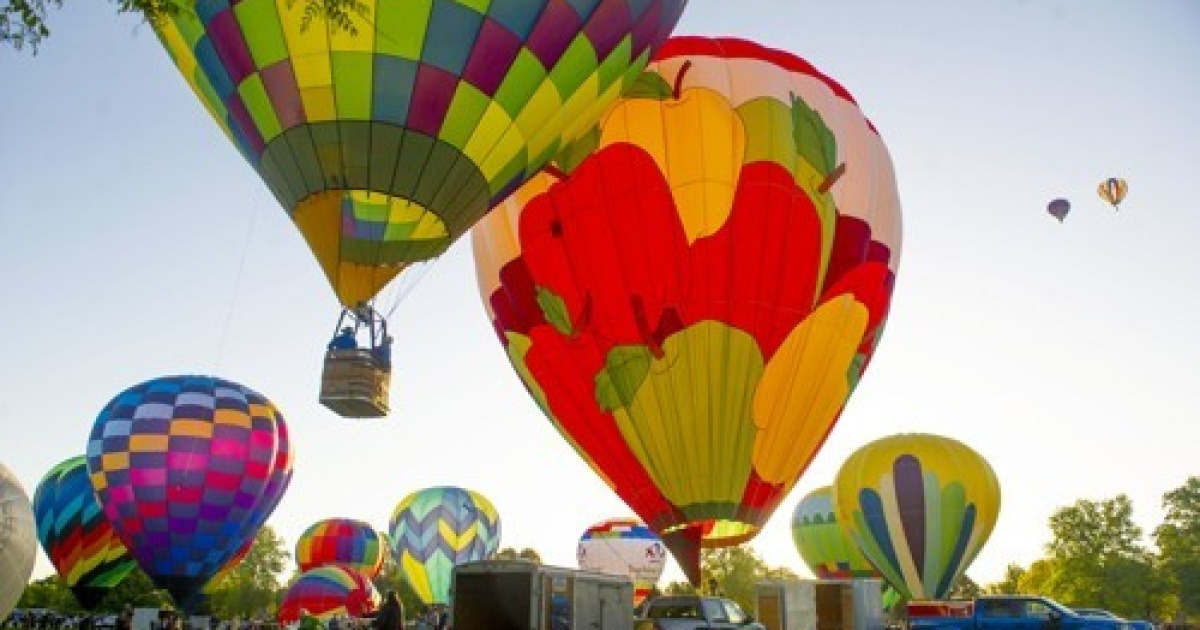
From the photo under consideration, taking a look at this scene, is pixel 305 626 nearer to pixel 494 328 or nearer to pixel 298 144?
pixel 494 328

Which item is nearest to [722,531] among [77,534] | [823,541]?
[823,541]

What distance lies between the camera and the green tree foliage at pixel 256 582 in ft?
314

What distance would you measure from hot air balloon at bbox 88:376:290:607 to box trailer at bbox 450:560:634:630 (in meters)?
17.7

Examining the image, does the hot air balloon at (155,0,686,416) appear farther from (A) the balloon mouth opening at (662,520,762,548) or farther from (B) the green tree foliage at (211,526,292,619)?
(B) the green tree foliage at (211,526,292,619)

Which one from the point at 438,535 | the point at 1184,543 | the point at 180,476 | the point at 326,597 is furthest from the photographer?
the point at 1184,543

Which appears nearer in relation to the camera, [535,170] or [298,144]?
[298,144]

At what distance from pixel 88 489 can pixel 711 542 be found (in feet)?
93.8

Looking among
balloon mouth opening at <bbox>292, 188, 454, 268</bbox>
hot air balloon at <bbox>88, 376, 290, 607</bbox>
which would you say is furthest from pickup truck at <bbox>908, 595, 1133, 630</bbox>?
hot air balloon at <bbox>88, 376, 290, 607</bbox>

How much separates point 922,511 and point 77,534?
2930cm

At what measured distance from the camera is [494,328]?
787 inches

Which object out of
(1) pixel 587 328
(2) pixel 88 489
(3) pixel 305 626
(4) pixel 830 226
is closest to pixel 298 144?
(1) pixel 587 328

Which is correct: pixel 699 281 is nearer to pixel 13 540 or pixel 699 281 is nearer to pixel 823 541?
pixel 13 540

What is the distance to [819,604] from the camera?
22.6 m

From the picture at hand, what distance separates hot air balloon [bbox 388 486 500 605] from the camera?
154 ft
